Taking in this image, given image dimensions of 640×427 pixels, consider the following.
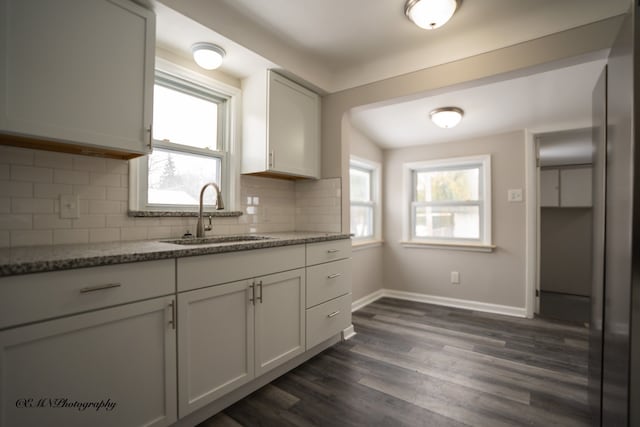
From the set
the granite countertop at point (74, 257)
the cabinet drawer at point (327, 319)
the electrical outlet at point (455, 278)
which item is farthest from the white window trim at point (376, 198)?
the granite countertop at point (74, 257)

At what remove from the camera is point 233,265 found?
63.3 inches

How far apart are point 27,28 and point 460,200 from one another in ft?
12.5

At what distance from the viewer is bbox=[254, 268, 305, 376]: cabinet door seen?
1.76 m

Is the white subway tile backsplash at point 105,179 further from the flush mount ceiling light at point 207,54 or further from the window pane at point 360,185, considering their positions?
the window pane at point 360,185

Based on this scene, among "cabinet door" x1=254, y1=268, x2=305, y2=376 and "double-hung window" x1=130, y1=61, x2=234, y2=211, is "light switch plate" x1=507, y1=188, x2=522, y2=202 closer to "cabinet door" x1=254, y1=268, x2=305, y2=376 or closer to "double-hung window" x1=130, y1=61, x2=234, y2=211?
"cabinet door" x1=254, y1=268, x2=305, y2=376

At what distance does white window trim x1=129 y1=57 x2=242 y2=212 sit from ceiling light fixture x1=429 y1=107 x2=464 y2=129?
5.95ft

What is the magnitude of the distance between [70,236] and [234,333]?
0.98 m

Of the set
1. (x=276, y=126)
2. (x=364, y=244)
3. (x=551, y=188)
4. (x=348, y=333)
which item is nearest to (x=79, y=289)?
(x=276, y=126)

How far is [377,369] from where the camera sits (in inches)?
83.0

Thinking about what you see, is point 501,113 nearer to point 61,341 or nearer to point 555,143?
point 555,143

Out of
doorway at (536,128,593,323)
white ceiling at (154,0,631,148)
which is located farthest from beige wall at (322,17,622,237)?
doorway at (536,128,593,323)

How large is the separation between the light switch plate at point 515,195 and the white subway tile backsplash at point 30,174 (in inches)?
149

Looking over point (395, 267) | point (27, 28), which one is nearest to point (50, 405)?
point (27, 28)

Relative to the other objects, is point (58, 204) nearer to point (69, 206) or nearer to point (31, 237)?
point (69, 206)
